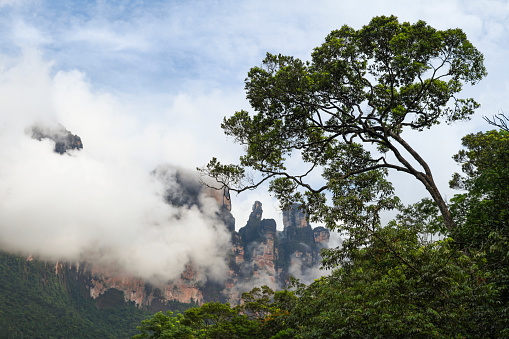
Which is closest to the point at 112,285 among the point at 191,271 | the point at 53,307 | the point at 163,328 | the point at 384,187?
the point at 191,271

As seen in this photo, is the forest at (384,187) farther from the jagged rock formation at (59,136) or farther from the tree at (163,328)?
the jagged rock formation at (59,136)

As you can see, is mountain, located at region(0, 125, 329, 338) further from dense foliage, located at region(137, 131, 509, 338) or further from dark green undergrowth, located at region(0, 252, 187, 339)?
dense foliage, located at region(137, 131, 509, 338)

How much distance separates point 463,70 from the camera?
10.2 meters

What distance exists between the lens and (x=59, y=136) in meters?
171

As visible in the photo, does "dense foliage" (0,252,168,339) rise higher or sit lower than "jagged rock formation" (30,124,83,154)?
lower

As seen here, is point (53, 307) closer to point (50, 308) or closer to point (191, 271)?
point (50, 308)

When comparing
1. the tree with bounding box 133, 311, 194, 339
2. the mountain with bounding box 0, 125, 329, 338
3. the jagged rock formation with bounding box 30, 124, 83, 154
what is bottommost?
the tree with bounding box 133, 311, 194, 339

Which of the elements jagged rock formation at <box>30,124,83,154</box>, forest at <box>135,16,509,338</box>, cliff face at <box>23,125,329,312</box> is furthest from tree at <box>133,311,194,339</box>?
jagged rock formation at <box>30,124,83,154</box>

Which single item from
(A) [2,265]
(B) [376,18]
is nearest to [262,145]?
(B) [376,18]

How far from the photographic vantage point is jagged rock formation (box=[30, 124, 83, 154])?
16962 cm

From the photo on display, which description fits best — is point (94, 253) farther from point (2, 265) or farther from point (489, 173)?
point (489, 173)

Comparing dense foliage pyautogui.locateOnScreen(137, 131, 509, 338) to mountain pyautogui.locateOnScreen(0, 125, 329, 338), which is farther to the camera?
mountain pyautogui.locateOnScreen(0, 125, 329, 338)

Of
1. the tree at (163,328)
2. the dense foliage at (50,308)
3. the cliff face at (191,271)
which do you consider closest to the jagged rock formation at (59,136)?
the cliff face at (191,271)

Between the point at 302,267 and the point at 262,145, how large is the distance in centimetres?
19323
